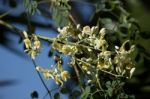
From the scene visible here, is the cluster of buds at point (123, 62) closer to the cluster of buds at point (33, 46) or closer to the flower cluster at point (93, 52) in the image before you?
the flower cluster at point (93, 52)

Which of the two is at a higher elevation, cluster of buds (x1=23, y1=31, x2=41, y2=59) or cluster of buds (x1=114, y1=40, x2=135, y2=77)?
cluster of buds (x1=23, y1=31, x2=41, y2=59)

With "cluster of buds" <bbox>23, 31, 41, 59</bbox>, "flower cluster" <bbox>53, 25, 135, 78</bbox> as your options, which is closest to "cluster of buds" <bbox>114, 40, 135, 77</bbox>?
"flower cluster" <bbox>53, 25, 135, 78</bbox>

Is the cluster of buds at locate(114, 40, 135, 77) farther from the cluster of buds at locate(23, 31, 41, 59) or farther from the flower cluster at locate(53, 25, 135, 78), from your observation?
the cluster of buds at locate(23, 31, 41, 59)

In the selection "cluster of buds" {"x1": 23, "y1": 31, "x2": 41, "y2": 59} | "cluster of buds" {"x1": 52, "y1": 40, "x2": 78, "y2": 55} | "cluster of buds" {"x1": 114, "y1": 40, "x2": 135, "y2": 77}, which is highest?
"cluster of buds" {"x1": 23, "y1": 31, "x2": 41, "y2": 59}

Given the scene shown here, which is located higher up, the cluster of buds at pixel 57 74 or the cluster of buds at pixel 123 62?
the cluster of buds at pixel 57 74

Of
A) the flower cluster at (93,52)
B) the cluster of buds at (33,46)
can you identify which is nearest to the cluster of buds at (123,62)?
the flower cluster at (93,52)

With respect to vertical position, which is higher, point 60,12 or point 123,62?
point 60,12

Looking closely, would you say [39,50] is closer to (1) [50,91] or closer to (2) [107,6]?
(1) [50,91]

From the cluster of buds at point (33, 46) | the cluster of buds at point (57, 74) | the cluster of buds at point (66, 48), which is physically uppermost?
the cluster of buds at point (33, 46)
